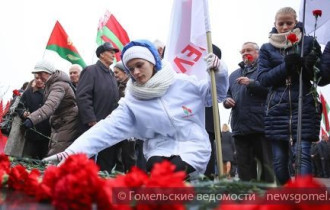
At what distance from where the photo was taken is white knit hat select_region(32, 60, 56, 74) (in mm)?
6781

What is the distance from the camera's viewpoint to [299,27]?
478 cm

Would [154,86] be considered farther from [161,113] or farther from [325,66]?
A: [325,66]

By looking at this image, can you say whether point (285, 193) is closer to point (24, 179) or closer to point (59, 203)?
point (59, 203)

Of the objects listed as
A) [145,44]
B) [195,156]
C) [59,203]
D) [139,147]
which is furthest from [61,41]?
[59,203]

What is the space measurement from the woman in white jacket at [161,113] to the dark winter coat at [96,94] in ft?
7.22

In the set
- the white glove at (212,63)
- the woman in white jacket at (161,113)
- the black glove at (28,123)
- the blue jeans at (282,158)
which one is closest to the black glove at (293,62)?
the blue jeans at (282,158)

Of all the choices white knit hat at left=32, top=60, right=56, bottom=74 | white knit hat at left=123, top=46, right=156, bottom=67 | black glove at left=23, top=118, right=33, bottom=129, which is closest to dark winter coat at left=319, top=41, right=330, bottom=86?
white knit hat at left=123, top=46, right=156, bottom=67

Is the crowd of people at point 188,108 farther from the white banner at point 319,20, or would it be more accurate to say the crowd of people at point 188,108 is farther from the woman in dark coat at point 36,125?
the white banner at point 319,20

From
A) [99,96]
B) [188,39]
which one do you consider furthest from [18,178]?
[99,96]

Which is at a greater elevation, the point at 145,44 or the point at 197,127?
the point at 145,44

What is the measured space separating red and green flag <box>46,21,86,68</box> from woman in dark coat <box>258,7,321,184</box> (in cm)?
517

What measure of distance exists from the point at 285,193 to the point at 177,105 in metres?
2.73

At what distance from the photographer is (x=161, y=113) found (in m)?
3.85

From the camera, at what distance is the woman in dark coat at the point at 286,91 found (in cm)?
436
